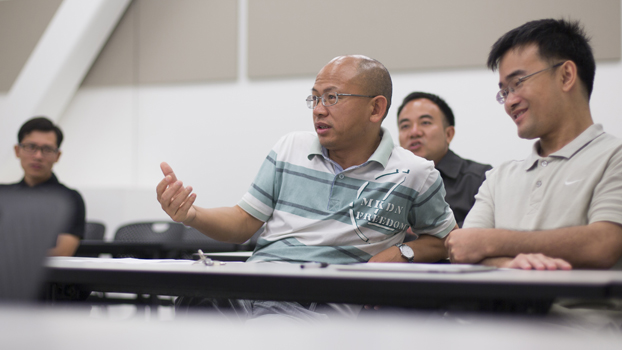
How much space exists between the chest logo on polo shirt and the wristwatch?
7cm

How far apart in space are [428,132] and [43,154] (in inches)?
93.4

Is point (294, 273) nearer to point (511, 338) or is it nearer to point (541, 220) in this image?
point (511, 338)

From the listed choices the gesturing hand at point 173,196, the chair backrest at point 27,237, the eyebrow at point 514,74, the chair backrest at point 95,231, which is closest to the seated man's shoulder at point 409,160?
the eyebrow at point 514,74

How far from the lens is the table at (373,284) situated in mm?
836

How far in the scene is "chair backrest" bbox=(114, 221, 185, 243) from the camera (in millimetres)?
3842

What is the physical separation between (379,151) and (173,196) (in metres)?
0.72

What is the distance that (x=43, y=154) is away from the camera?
327cm

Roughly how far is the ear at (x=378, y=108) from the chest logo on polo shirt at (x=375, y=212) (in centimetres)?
28

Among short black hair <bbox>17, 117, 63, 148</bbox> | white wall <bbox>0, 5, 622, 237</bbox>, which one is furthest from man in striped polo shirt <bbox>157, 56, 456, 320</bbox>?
white wall <bbox>0, 5, 622, 237</bbox>

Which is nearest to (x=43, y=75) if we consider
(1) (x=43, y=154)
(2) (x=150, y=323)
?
(1) (x=43, y=154)

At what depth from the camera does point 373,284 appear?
3.01ft

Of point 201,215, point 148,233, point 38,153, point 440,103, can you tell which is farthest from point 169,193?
point 148,233

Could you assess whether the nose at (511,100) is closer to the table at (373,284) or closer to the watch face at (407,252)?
the watch face at (407,252)

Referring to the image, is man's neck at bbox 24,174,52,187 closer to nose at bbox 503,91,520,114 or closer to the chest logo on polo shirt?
the chest logo on polo shirt
